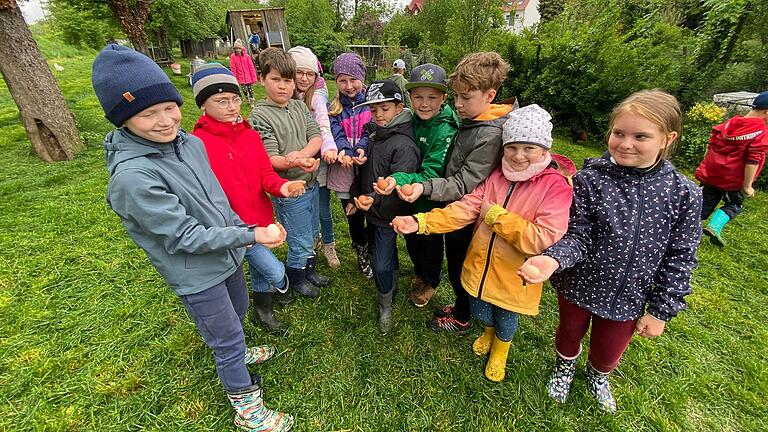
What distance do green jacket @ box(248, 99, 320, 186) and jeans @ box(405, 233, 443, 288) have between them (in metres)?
1.03

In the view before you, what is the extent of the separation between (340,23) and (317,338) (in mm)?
35048

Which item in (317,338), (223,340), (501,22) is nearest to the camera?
(223,340)

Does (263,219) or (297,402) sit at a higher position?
(263,219)

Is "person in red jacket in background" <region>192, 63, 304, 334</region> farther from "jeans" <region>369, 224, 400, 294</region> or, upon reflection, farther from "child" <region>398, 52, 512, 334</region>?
"child" <region>398, 52, 512, 334</region>

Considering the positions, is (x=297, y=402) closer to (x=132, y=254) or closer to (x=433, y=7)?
(x=132, y=254)

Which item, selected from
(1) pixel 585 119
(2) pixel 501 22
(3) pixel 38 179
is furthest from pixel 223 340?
(2) pixel 501 22

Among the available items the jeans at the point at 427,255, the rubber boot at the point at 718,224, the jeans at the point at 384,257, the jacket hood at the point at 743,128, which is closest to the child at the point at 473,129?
the jeans at the point at 384,257

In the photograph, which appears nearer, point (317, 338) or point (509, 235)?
point (509, 235)

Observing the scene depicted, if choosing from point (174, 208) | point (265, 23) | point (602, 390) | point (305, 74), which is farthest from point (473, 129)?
point (265, 23)

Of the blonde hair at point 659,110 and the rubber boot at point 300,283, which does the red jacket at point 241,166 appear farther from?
the blonde hair at point 659,110

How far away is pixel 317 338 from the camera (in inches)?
108

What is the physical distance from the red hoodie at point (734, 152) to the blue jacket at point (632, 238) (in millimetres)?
3268

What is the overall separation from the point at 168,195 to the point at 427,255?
2000 mm

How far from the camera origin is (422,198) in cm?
250
